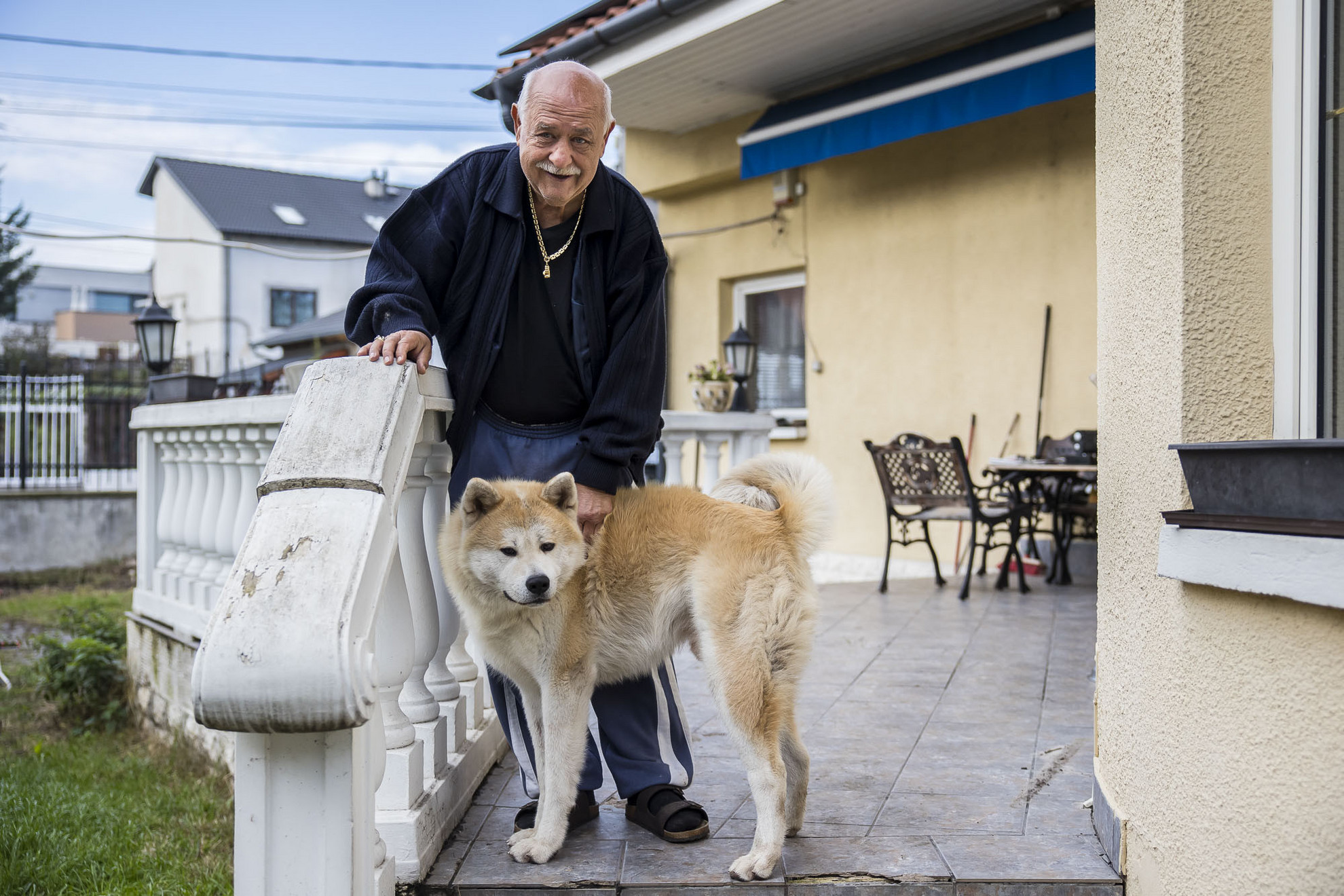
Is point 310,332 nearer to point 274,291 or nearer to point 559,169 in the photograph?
point 274,291

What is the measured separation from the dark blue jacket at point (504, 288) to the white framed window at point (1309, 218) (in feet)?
4.76

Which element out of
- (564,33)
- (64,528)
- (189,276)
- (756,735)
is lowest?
(64,528)

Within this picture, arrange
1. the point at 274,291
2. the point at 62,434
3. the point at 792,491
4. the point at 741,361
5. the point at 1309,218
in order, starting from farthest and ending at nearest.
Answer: the point at 274,291, the point at 62,434, the point at 741,361, the point at 792,491, the point at 1309,218

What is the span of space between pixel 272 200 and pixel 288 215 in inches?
48.0

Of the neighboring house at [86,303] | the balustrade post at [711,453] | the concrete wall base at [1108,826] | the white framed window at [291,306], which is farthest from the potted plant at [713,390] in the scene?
the neighboring house at [86,303]

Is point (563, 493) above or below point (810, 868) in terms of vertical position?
above

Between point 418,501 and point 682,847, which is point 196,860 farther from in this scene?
point 682,847

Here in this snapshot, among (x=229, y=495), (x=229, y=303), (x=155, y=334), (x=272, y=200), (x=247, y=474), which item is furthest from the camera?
(x=272, y=200)

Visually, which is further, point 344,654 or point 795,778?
point 795,778

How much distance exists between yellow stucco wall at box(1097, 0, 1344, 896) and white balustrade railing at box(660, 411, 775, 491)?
10.2 ft

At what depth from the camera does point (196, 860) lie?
135 inches

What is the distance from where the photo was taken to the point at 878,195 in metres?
8.41

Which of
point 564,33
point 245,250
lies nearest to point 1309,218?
point 564,33

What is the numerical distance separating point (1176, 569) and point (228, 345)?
31.4 meters
